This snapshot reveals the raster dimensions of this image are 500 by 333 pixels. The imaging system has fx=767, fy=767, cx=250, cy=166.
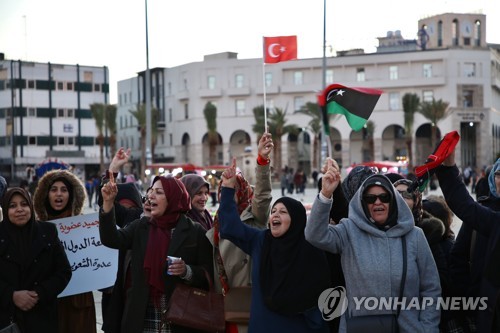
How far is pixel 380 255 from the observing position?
4.53 metres

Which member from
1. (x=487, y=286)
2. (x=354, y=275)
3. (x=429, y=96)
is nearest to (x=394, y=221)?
(x=354, y=275)

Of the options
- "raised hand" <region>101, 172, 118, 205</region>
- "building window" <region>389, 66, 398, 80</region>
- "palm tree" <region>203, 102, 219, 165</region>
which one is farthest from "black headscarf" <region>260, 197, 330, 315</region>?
"palm tree" <region>203, 102, 219, 165</region>

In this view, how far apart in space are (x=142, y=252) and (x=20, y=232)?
0.94 meters

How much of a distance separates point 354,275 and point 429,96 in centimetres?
7564

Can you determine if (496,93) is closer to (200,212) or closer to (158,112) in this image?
(158,112)

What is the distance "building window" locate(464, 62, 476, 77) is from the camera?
77.4 metres

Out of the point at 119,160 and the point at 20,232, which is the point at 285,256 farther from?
the point at 20,232

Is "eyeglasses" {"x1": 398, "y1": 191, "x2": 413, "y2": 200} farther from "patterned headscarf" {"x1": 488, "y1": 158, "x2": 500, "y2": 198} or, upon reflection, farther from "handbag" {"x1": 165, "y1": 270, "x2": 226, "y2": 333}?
"handbag" {"x1": 165, "y1": 270, "x2": 226, "y2": 333}

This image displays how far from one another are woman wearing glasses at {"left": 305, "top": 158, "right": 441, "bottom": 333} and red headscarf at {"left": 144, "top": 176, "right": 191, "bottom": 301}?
4.17ft

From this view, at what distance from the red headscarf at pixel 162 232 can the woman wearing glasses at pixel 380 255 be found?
1272 millimetres

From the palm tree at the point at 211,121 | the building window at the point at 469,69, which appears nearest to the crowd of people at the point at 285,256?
the palm tree at the point at 211,121

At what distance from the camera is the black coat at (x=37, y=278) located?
18.1 feet

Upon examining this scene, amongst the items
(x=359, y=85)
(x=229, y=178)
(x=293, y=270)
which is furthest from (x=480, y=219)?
(x=359, y=85)

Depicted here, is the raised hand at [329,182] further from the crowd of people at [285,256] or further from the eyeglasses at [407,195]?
the eyeglasses at [407,195]
